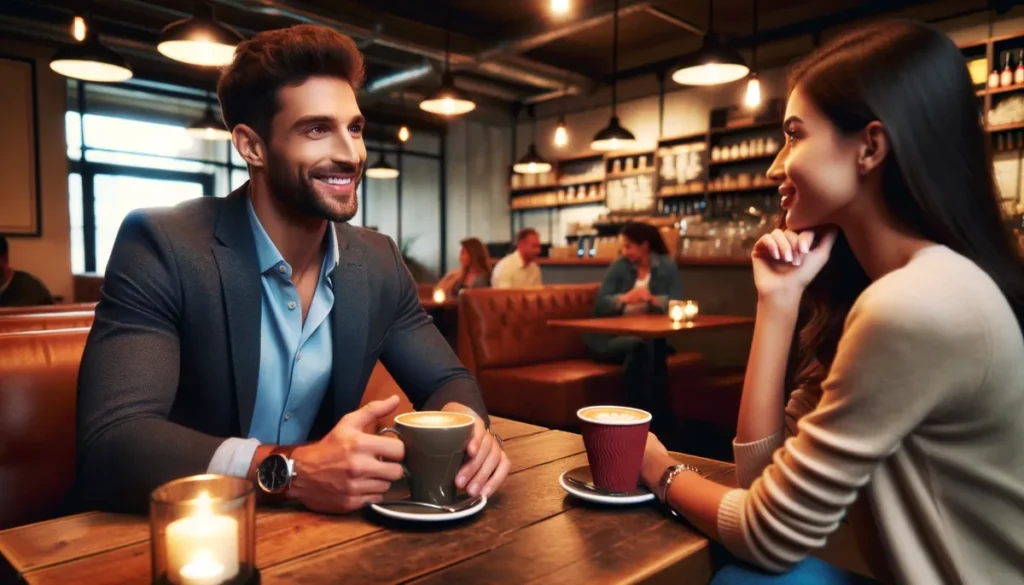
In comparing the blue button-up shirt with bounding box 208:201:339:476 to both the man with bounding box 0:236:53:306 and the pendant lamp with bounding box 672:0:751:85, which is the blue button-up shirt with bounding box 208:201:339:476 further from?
the man with bounding box 0:236:53:306

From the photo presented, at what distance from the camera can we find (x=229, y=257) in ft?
4.01

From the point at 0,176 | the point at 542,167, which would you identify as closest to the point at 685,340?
the point at 542,167

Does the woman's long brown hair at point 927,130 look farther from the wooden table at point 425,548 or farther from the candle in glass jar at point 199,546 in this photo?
the candle in glass jar at point 199,546

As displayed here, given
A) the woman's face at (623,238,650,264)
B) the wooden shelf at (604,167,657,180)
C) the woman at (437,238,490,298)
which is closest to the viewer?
the woman's face at (623,238,650,264)

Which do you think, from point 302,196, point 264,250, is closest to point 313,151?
point 302,196

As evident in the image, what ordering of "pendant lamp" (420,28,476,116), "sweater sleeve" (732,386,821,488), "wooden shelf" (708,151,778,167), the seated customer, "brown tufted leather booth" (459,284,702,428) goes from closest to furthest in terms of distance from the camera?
"sweater sleeve" (732,386,821,488) < "brown tufted leather booth" (459,284,702,428) < the seated customer < "pendant lamp" (420,28,476,116) < "wooden shelf" (708,151,778,167)

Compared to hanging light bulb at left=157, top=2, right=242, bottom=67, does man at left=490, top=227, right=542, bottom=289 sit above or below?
below

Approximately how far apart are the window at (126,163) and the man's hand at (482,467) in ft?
28.1

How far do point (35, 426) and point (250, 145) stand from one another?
0.69 meters

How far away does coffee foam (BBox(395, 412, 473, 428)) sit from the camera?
34.7 inches

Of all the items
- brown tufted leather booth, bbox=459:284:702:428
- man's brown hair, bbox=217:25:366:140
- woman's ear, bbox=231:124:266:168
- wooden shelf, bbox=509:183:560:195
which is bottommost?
brown tufted leather booth, bbox=459:284:702:428

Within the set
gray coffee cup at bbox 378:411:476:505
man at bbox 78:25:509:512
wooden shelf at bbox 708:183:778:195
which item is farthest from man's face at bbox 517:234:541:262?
gray coffee cup at bbox 378:411:476:505

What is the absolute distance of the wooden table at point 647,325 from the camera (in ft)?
11.4

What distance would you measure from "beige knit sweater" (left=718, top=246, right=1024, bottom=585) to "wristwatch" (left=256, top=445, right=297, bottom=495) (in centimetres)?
57
